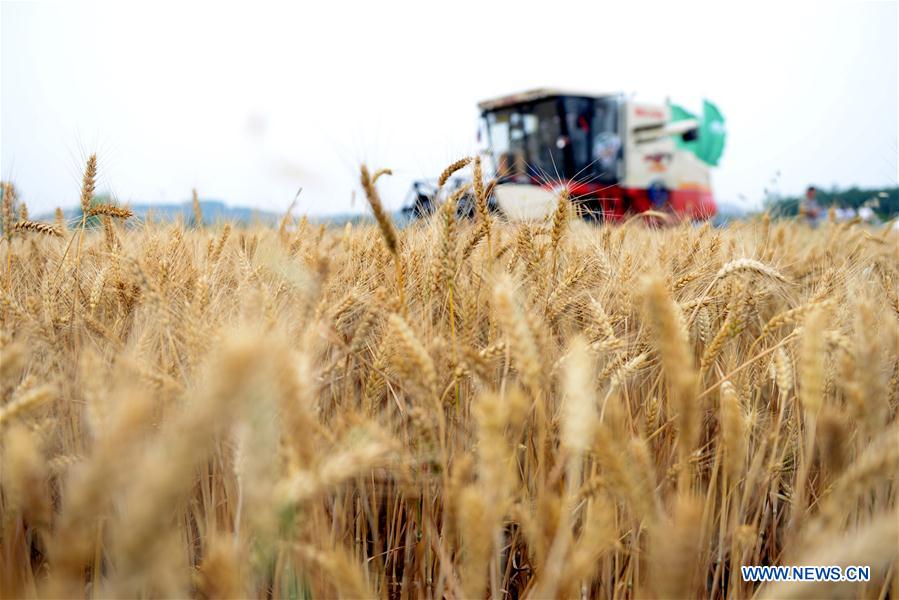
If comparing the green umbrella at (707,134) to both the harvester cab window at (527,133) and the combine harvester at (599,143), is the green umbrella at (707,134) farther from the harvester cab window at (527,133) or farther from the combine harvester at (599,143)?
the harvester cab window at (527,133)

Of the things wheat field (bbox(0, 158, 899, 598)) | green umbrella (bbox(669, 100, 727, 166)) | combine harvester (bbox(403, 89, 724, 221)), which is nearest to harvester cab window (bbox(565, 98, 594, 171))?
combine harvester (bbox(403, 89, 724, 221))

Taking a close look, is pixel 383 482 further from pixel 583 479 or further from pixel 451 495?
pixel 451 495

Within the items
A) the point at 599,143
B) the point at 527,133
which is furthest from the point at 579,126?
the point at 527,133

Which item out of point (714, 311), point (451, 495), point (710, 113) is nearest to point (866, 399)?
point (451, 495)

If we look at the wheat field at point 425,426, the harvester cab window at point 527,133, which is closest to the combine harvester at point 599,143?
the harvester cab window at point 527,133

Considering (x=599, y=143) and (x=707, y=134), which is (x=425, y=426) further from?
(x=707, y=134)

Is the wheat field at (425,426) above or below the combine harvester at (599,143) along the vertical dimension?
below

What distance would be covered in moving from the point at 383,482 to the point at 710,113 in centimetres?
1759

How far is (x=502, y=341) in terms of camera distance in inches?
36.9

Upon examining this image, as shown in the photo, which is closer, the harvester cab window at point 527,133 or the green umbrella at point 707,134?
the harvester cab window at point 527,133

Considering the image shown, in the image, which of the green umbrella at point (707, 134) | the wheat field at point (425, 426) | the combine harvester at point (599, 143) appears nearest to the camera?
the wheat field at point (425, 426)

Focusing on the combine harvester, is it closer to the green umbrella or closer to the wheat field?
the green umbrella

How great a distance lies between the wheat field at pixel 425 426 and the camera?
489 millimetres

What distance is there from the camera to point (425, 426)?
70 cm
